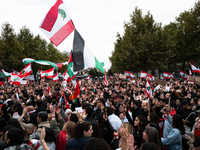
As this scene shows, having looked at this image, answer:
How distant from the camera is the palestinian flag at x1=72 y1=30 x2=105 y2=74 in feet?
17.8

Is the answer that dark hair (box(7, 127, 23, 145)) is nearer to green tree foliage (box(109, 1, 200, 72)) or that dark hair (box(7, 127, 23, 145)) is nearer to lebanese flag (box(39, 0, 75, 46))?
lebanese flag (box(39, 0, 75, 46))

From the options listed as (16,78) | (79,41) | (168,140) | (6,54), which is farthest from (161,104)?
(6,54)

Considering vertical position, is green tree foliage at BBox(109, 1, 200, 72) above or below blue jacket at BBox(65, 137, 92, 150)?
above

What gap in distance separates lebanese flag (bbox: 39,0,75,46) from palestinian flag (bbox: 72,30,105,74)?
1.17 ft

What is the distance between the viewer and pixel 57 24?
575cm

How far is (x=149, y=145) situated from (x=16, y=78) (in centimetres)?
1326

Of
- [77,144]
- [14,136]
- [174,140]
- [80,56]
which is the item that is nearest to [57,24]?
[80,56]

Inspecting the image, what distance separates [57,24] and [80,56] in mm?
1357

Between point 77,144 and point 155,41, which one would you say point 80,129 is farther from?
point 155,41

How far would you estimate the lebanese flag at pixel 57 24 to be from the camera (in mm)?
5677

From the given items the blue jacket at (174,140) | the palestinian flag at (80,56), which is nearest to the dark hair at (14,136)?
the palestinian flag at (80,56)

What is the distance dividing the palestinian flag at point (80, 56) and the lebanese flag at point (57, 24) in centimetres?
36

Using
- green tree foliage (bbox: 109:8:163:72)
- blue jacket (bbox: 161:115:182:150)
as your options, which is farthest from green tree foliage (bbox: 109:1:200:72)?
blue jacket (bbox: 161:115:182:150)

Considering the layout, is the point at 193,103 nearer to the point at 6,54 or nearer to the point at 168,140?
the point at 168,140
